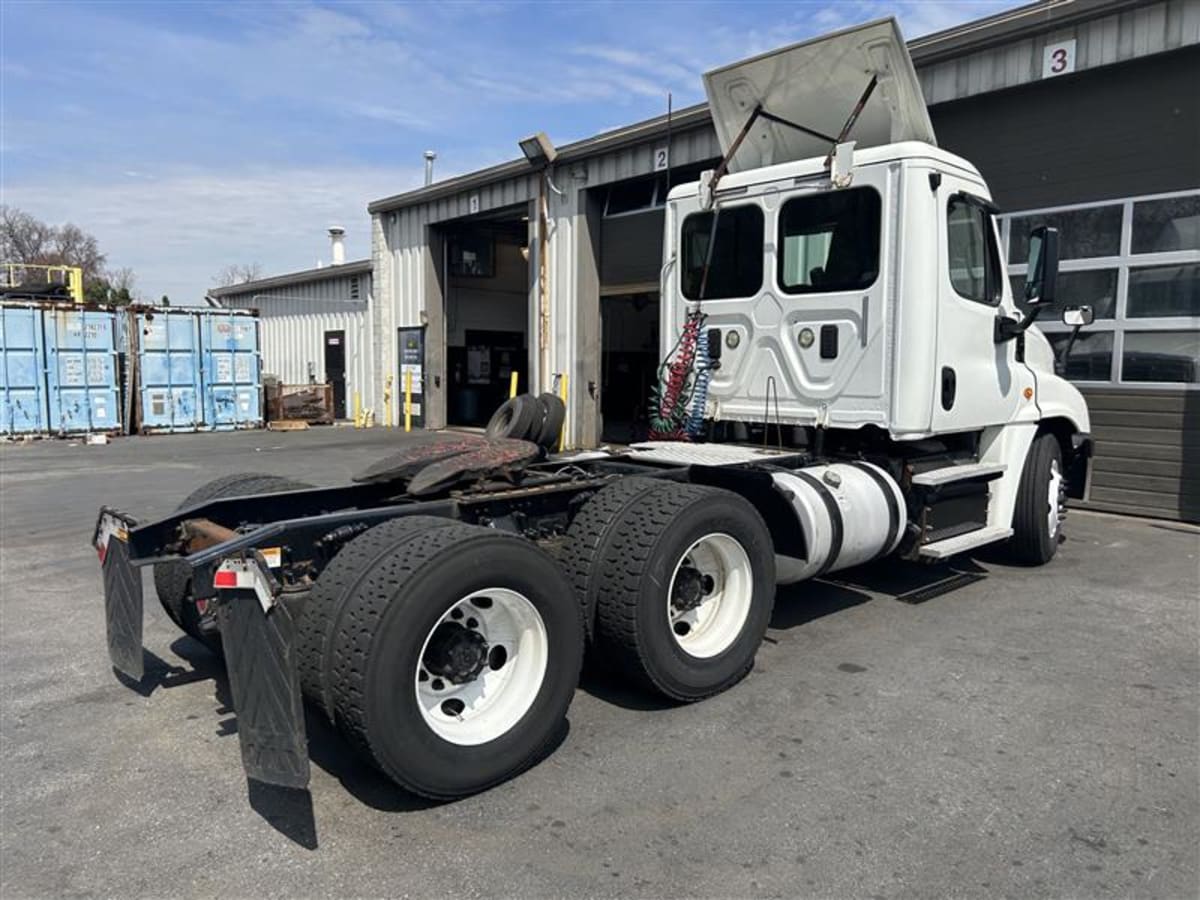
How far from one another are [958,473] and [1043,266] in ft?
5.01

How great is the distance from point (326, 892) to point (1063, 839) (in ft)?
8.35

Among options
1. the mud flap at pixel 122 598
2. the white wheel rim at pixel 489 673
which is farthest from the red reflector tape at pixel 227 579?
the mud flap at pixel 122 598

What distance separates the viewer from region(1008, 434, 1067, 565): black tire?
22.9 ft

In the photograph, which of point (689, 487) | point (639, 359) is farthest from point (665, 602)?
point (639, 359)

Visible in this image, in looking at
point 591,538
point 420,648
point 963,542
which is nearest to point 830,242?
point 963,542

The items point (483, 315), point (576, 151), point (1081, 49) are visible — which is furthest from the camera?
point (483, 315)

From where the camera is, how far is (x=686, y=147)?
13273mm

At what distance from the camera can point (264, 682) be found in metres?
3.00

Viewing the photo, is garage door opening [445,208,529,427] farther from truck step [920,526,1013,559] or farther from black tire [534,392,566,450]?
black tire [534,392,566,450]

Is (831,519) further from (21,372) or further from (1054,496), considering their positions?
(21,372)

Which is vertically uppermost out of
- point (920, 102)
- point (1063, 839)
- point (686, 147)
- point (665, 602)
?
point (686, 147)

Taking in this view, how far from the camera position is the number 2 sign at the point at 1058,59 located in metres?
9.32

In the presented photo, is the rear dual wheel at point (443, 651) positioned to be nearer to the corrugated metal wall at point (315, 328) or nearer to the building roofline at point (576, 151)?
the building roofline at point (576, 151)

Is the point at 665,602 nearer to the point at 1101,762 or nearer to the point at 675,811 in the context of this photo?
the point at 675,811
